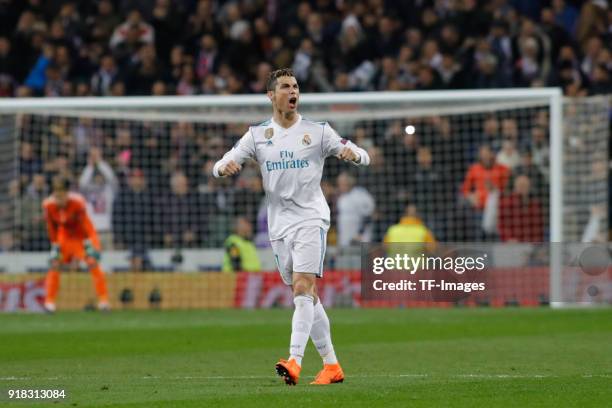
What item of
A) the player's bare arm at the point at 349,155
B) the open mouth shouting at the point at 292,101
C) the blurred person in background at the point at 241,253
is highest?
the open mouth shouting at the point at 292,101

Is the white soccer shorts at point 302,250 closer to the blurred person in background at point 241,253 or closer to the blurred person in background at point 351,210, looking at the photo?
the blurred person in background at point 241,253

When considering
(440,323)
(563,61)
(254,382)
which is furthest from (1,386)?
(563,61)

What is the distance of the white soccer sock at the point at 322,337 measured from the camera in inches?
418

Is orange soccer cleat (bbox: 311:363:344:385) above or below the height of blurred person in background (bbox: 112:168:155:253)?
below

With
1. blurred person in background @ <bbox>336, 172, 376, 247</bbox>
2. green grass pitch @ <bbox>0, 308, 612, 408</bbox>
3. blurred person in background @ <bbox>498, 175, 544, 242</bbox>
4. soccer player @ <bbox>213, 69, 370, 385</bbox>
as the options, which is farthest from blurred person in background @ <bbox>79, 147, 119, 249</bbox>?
soccer player @ <bbox>213, 69, 370, 385</bbox>

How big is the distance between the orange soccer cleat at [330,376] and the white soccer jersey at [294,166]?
3.41ft

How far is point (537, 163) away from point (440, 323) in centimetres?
530

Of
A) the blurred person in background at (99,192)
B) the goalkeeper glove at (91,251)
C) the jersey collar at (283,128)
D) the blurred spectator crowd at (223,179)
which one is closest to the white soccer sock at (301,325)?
the jersey collar at (283,128)

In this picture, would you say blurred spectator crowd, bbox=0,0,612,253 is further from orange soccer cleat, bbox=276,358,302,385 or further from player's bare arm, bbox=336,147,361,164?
orange soccer cleat, bbox=276,358,302,385

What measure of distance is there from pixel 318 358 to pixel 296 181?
3.15m

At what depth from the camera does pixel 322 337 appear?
10.7 m

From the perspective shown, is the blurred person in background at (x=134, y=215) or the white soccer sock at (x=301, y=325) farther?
the blurred person in background at (x=134, y=215)

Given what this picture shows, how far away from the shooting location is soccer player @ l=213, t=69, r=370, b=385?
1053cm

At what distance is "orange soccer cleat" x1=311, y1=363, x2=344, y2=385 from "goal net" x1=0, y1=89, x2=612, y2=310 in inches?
411
